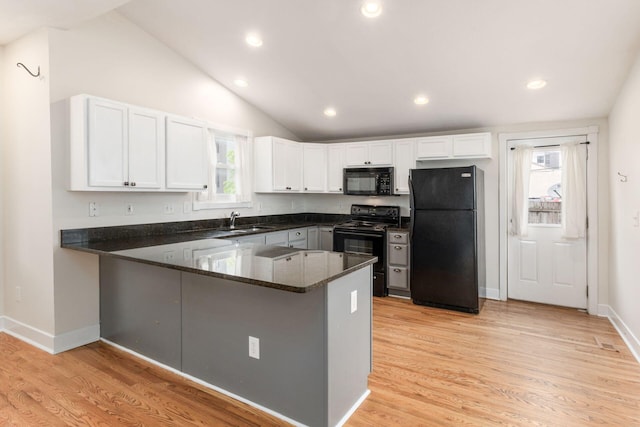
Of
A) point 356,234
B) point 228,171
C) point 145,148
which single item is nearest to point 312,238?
point 356,234

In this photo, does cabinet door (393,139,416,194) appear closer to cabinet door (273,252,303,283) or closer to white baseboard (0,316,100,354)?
cabinet door (273,252,303,283)

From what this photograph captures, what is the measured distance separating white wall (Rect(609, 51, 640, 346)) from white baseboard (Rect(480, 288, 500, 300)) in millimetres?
1142

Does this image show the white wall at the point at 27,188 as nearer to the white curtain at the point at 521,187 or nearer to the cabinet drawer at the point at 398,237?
the cabinet drawer at the point at 398,237

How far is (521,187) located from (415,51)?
2.32m

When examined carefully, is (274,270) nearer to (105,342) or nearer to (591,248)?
(105,342)

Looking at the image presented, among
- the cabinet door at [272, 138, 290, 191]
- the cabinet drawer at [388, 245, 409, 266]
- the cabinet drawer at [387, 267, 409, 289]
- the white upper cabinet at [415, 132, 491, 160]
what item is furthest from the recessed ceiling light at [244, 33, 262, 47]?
the cabinet drawer at [387, 267, 409, 289]

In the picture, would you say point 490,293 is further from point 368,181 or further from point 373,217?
point 368,181

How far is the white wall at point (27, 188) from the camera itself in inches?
119

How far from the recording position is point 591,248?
4.18 m

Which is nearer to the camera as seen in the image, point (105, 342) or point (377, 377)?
point (377, 377)

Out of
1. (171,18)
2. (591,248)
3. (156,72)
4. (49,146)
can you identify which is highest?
(171,18)

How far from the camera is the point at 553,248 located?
442 centimetres

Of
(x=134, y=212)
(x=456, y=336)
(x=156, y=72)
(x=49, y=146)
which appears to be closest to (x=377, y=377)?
(x=456, y=336)

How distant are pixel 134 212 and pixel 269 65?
2.03 metres
